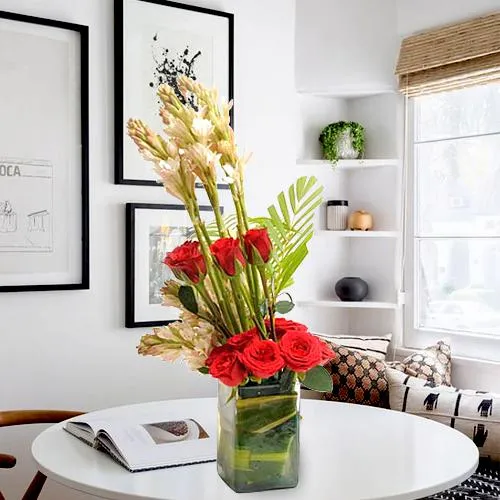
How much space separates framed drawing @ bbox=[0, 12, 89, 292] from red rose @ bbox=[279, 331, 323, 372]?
1.60 metres

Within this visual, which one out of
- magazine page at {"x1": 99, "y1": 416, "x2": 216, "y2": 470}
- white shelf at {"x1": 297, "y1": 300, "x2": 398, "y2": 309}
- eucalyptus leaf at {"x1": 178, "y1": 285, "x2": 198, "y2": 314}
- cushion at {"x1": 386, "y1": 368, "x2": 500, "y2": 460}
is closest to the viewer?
eucalyptus leaf at {"x1": 178, "y1": 285, "x2": 198, "y2": 314}

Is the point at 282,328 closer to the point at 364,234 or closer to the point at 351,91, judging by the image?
the point at 364,234

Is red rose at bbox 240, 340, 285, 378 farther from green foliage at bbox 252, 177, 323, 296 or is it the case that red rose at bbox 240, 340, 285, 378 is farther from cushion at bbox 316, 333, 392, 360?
cushion at bbox 316, 333, 392, 360

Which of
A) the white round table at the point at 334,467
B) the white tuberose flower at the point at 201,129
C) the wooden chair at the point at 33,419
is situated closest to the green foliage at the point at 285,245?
the white tuberose flower at the point at 201,129

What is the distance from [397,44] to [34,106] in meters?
1.73

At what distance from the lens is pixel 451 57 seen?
3422 mm

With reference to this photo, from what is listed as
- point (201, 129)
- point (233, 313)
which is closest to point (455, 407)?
point (233, 313)

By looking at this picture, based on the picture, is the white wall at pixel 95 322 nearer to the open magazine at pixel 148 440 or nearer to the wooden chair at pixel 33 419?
the wooden chair at pixel 33 419

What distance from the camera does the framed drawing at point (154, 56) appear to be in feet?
10.4

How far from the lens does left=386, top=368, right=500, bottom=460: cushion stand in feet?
8.87

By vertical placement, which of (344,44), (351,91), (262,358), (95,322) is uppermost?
(344,44)

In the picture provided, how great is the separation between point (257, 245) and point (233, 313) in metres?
0.17

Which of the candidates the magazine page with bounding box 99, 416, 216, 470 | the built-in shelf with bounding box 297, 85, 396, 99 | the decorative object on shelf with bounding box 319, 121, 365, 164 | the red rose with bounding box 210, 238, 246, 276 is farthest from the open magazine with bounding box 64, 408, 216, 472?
the built-in shelf with bounding box 297, 85, 396, 99

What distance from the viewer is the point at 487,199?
3.39 metres
